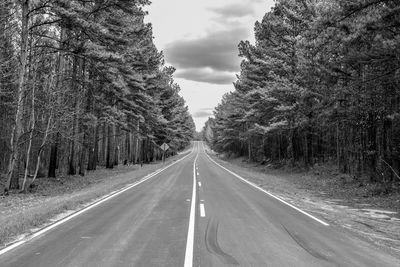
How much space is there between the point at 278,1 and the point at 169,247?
30.2 metres

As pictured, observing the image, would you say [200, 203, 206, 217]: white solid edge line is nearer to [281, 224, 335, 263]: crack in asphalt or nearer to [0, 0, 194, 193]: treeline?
[281, 224, 335, 263]: crack in asphalt

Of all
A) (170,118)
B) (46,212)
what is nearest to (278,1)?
(46,212)

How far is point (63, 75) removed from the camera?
926 inches

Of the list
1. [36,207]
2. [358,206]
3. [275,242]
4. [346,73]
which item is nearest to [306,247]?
[275,242]

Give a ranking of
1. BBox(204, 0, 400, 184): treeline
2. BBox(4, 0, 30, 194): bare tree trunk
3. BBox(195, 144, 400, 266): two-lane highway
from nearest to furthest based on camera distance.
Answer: BBox(195, 144, 400, 266): two-lane highway < BBox(204, 0, 400, 184): treeline < BBox(4, 0, 30, 194): bare tree trunk

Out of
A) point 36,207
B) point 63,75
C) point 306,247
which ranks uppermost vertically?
point 63,75

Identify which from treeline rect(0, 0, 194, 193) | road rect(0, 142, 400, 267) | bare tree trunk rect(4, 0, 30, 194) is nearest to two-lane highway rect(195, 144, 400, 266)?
road rect(0, 142, 400, 267)

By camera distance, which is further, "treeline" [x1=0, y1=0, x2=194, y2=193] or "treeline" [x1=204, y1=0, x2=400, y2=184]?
"treeline" [x1=0, y1=0, x2=194, y2=193]

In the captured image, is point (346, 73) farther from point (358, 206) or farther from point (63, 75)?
point (63, 75)

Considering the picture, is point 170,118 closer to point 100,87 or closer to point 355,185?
point 100,87

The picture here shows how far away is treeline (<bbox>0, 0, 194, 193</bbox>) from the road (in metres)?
9.64

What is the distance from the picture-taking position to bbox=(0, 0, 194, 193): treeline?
17.4 m

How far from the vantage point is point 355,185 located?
20.3 meters

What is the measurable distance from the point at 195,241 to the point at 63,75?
19.4 m
